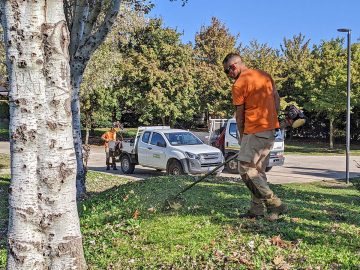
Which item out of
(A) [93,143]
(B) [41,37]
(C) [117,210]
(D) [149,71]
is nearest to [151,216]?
(C) [117,210]

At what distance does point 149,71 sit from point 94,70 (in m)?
7.64

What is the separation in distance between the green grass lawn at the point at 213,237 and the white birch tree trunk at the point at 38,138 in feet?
3.94

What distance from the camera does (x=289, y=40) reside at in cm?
4872

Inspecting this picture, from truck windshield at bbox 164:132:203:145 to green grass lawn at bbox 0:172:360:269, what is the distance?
10.2 metres

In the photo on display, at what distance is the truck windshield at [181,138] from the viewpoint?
17453mm

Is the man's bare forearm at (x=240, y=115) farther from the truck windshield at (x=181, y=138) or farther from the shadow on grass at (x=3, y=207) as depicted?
the truck windshield at (x=181, y=138)

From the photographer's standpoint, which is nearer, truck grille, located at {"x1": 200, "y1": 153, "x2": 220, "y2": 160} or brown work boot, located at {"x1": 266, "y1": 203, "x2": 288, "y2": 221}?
brown work boot, located at {"x1": 266, "y1": 203, "x2": 288, "y2": 221}

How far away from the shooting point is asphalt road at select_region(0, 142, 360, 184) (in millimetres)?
18391

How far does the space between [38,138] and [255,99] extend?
270cm

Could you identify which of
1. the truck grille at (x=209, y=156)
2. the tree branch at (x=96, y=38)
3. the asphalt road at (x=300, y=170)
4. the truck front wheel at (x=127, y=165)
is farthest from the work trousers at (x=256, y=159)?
the truck front wheel at (x=127, y=165)

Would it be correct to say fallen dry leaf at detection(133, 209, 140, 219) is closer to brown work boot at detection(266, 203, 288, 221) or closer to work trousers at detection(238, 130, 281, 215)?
work trousers at detection(238, 130, 281, 215)

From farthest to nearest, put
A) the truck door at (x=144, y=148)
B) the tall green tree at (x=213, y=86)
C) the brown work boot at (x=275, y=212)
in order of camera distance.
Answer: the tall green tree at (x=213, y=86)
the truck door at (x=144, y=148)
the brown work boot at (x=275, y=212)

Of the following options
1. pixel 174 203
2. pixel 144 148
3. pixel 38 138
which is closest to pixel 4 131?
pixel 144 148

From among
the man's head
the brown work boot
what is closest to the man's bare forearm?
the man's head
